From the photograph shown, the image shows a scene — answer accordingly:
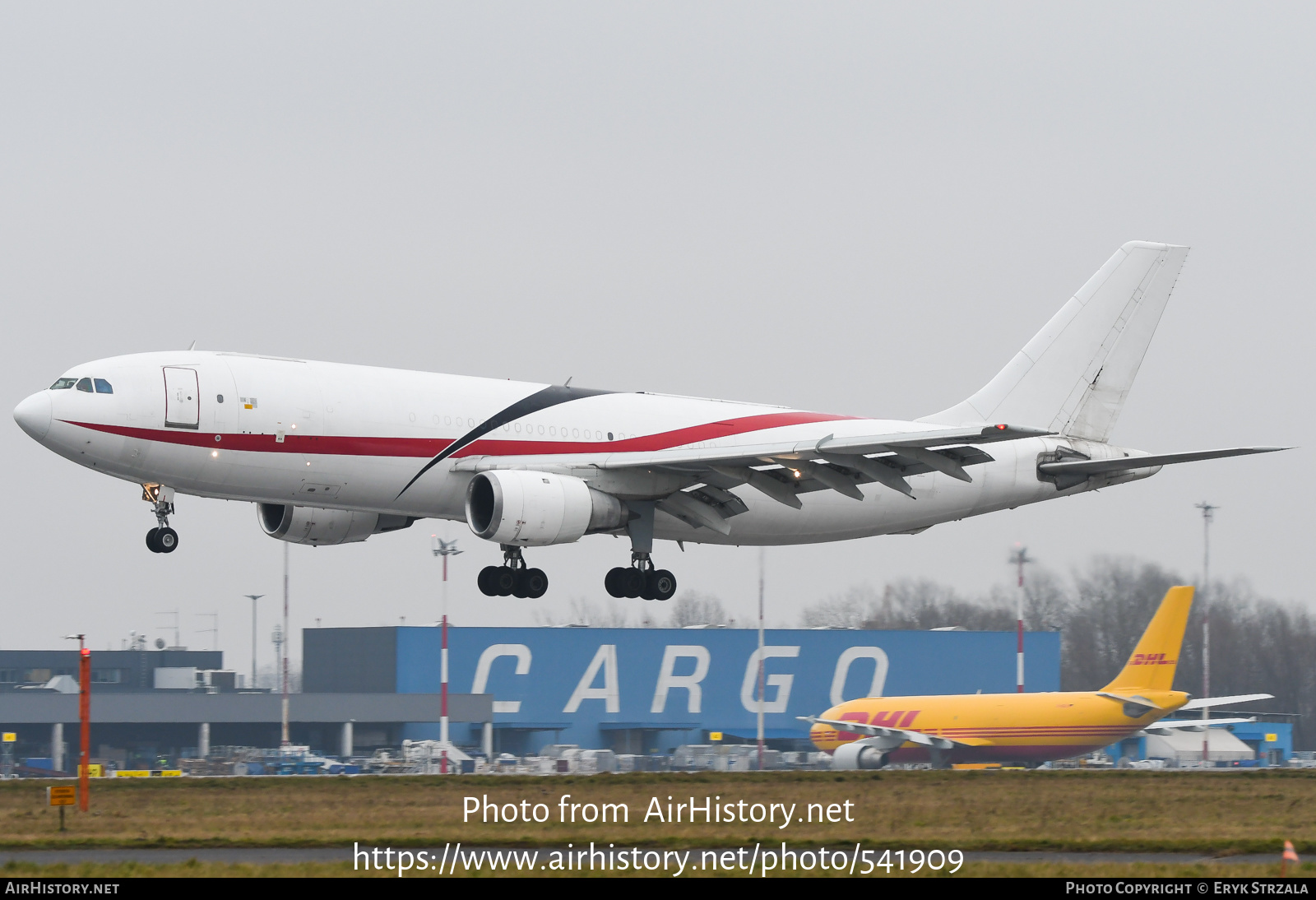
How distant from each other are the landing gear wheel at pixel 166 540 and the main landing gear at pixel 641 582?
1160 cm

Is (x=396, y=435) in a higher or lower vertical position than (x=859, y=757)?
higher

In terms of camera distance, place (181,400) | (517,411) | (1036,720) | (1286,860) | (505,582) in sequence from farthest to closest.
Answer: (1036,720) → (505,582) → (517,411) → (181,400) → (1286,860)

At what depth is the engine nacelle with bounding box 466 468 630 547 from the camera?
3869 centimetres

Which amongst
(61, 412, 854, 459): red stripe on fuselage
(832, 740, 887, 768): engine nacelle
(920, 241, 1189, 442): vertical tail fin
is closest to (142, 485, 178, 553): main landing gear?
(61, 412, 854, 459): red stripe on fuselage

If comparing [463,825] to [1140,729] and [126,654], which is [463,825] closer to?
[1140,729]

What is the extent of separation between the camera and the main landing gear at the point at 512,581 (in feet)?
139

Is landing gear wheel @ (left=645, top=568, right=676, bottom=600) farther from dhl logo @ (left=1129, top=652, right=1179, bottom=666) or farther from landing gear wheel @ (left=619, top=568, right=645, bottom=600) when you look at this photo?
dhl logo @ (left=1129, top=652, right=1179, bottom=666)

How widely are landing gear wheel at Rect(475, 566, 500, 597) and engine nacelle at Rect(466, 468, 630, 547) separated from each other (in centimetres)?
255

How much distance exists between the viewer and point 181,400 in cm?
3603

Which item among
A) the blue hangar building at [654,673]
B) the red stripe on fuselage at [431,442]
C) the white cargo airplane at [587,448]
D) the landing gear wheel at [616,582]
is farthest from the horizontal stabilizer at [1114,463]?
the blue hangar building at [654,673]

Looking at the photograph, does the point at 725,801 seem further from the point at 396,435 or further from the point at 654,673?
the point at 654,673

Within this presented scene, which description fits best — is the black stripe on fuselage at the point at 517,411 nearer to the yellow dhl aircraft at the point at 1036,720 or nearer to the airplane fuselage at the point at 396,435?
the airplane fuselage at the point at 396,435

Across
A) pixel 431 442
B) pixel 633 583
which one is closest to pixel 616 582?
pixel 633 583

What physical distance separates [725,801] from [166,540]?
46.5 ft
